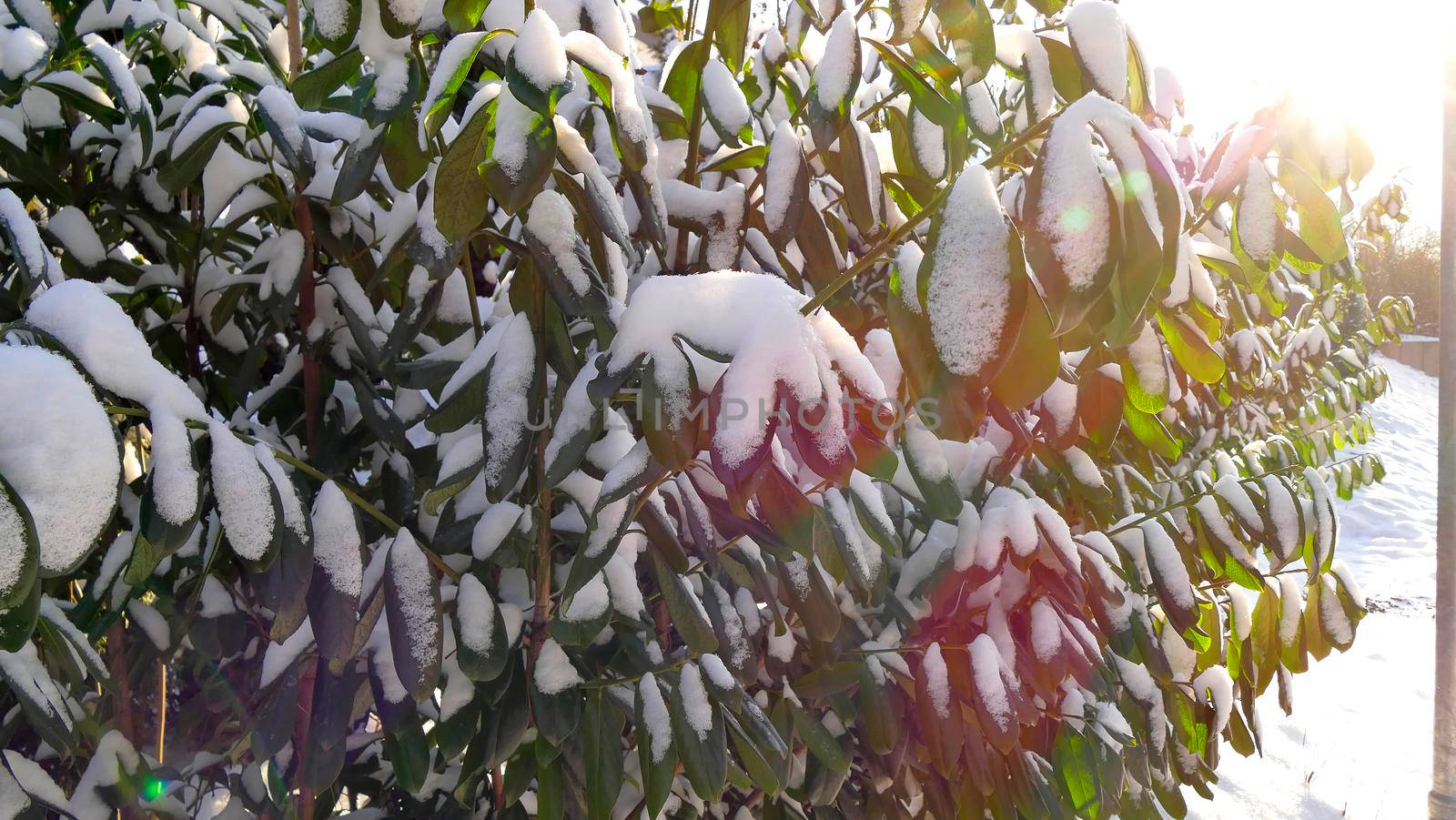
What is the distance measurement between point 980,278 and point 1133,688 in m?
0.87

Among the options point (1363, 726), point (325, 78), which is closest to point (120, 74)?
point (325, 78)

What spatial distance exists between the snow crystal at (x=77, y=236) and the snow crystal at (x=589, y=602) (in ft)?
2.27

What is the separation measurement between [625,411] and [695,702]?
1.08ft

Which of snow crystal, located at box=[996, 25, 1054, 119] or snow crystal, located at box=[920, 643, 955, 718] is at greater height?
snow crystal, located at box=[996, 25, 1054, 119]

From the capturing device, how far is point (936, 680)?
0.89 m

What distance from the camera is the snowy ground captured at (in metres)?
3.03

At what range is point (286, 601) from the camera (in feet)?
2.05

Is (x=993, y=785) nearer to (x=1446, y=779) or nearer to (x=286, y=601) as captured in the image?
(x=286, y=601)

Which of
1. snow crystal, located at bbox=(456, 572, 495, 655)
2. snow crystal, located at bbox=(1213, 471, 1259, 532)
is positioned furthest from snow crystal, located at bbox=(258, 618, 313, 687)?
snow crystal, located at bbox=(1213, 471, 1259, 532)

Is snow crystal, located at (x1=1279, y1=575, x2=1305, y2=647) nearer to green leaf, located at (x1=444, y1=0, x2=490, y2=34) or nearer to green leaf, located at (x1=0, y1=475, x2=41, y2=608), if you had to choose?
green leaf, located at (x1=444, y1=0, x2=490, y2=34)

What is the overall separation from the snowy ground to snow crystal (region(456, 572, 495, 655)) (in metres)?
2.68

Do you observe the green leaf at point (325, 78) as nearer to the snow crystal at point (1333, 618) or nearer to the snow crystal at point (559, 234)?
Result: the snow crystal at point (559, 234)

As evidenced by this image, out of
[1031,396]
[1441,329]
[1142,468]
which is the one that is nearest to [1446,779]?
[1441,329]

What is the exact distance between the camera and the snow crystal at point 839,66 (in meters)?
0.75
